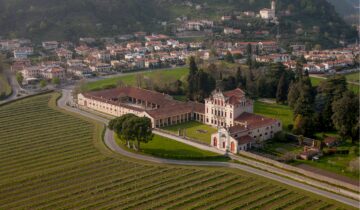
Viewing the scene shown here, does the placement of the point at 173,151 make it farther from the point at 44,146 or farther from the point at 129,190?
the point at 44,146

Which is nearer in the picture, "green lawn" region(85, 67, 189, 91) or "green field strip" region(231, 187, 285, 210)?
"green field strip" region(231, 187, 285, 210)

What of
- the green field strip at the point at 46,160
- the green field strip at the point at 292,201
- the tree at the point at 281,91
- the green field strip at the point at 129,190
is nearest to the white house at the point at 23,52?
the tree at the point at 281,91

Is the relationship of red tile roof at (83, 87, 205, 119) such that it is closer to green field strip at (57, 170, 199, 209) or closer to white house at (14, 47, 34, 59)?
green field strip at (57, 170, 199, 209)

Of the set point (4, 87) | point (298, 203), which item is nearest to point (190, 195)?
point (298, 203)

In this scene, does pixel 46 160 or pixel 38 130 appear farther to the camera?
pixel 38 130

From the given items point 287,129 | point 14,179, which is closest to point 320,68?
point 287,129

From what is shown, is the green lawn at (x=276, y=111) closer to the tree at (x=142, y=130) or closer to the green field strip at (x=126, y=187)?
the tree at (x=142, y=130)

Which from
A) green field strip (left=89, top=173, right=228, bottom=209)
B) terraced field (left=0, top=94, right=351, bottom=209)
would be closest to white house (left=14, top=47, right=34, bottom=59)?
terraced field (left=0, top=94, right=351, bottom=209)
